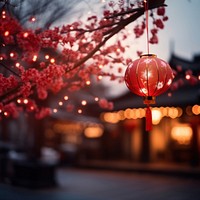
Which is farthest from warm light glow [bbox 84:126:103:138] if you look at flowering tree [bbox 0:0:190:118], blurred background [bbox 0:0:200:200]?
flowering tree [bbox 0:0:190:118]

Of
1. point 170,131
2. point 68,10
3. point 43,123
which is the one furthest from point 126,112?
point 68,10

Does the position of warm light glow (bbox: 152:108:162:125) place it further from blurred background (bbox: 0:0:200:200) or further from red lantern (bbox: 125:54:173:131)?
red lantern (bbox: 125:54:173:131)

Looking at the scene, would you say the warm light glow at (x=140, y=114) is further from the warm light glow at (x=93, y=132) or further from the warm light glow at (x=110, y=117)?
the warm light glow at (x=93, y=132)

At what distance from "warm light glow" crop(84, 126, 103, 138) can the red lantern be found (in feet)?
→ 69.4

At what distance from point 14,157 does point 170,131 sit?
11.3 m

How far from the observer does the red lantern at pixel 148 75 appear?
20.9 ft

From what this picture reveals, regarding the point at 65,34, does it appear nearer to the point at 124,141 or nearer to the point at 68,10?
the point at 68,10

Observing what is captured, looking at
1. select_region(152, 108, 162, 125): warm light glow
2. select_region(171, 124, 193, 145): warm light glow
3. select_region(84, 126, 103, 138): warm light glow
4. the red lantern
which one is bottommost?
the red lantern

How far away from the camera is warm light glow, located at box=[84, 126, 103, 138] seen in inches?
1097

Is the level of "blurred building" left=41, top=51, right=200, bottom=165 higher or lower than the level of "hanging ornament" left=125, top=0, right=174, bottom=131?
higher

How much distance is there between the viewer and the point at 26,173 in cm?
1627

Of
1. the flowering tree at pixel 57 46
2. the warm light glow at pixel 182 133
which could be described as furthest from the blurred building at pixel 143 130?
the flowering tree at pixel 57 46

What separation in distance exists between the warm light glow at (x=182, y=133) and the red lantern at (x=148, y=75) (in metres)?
17.4

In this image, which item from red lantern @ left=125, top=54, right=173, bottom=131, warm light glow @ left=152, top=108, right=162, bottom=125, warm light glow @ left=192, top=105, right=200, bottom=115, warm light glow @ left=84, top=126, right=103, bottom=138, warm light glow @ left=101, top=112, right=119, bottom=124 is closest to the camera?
red lantern @ left=125, top=54, right=173, bottom=131
